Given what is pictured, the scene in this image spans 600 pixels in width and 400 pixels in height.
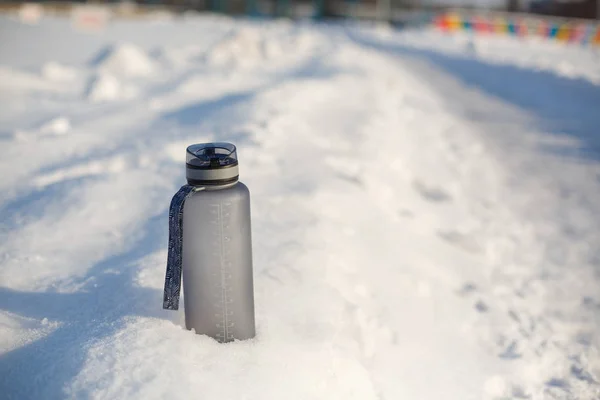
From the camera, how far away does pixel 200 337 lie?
1820mm

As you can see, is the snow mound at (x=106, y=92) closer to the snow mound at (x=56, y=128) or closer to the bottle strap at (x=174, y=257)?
the snow mound at (x=56, y=128)

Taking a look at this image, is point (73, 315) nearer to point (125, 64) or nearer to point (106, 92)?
point (106, 92)

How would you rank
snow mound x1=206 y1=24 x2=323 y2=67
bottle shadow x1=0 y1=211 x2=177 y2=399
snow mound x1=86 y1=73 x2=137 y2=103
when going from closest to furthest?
bottle shadow x1=0 y1=211 x2=177 y2=399 → snow mound x1=86 y1=73 x2=137 y2=103 → snow mound x1=206 y1=24 x2=323 y2=67

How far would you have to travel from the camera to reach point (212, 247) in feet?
5.76

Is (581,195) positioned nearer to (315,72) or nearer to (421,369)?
(421,369)

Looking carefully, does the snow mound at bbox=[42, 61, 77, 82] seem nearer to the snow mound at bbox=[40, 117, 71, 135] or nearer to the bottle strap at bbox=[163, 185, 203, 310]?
the snow mound at bbox=[40, 117, 71, 135]

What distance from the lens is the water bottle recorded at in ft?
5.65

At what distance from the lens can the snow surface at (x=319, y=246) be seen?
71.7 inches

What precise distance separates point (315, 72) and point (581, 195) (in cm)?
450

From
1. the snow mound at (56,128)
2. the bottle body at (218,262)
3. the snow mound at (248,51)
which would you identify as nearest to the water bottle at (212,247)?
the bottle body at (218,262)

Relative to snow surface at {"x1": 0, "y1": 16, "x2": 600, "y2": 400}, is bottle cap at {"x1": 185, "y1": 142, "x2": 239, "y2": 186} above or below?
above

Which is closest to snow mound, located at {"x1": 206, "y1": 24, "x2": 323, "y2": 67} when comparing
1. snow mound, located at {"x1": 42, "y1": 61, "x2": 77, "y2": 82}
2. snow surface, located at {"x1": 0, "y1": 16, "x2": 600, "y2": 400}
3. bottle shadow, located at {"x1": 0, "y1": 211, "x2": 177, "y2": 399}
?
snow mound, located at {"x1": 42, "y1": 61, "x2": 77, "y2": 82}

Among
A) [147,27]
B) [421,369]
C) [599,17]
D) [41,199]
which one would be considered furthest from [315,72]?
[599,17]

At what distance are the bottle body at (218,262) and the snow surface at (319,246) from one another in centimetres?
10
